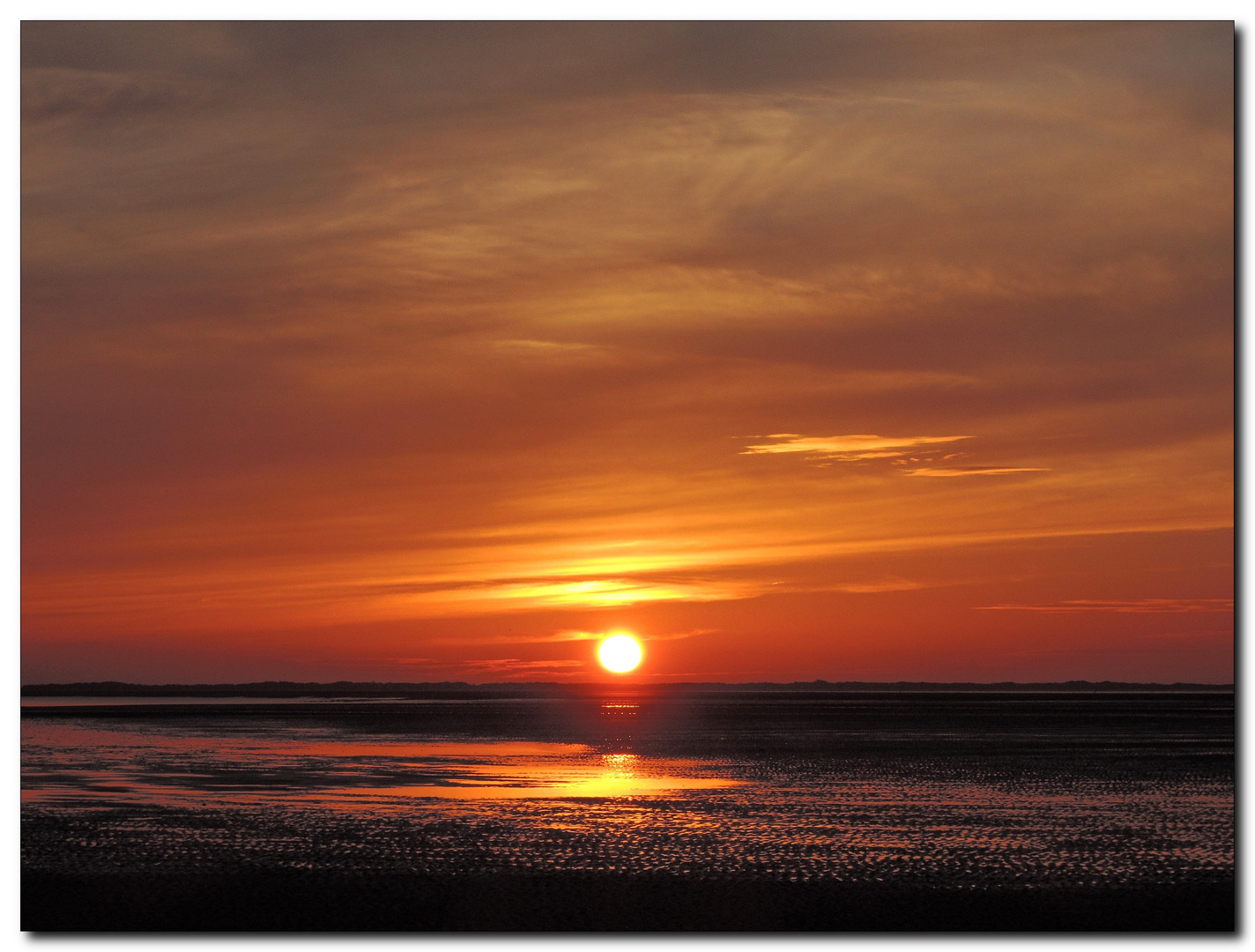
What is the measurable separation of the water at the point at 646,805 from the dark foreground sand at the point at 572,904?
0.61 meters

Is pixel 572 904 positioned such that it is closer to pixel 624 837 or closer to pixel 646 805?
pixel 624 837

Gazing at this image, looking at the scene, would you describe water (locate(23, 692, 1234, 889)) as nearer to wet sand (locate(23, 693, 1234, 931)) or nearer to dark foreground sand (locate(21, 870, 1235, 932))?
wet sand (locate(23, 693, 1234, 931))

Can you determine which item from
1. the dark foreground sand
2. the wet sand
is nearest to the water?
the wet sand

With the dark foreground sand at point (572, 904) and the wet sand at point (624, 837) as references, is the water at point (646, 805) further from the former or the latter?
the dark foreground sand at point (572, 904)

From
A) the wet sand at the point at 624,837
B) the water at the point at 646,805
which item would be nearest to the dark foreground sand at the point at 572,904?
the wet sand at the point at 624,837

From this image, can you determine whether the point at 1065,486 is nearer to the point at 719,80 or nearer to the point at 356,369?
the point at 719,80

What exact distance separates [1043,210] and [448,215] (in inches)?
333

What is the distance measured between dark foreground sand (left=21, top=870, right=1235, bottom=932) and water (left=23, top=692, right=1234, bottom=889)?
61 cm

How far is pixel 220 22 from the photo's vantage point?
54.2ft

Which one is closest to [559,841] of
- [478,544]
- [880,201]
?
[478,544]

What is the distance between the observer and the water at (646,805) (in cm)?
1859

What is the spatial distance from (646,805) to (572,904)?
8.87 metres

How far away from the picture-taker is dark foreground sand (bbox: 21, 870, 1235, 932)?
15.2 m

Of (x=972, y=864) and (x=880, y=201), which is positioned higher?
(x=880, y=201)
